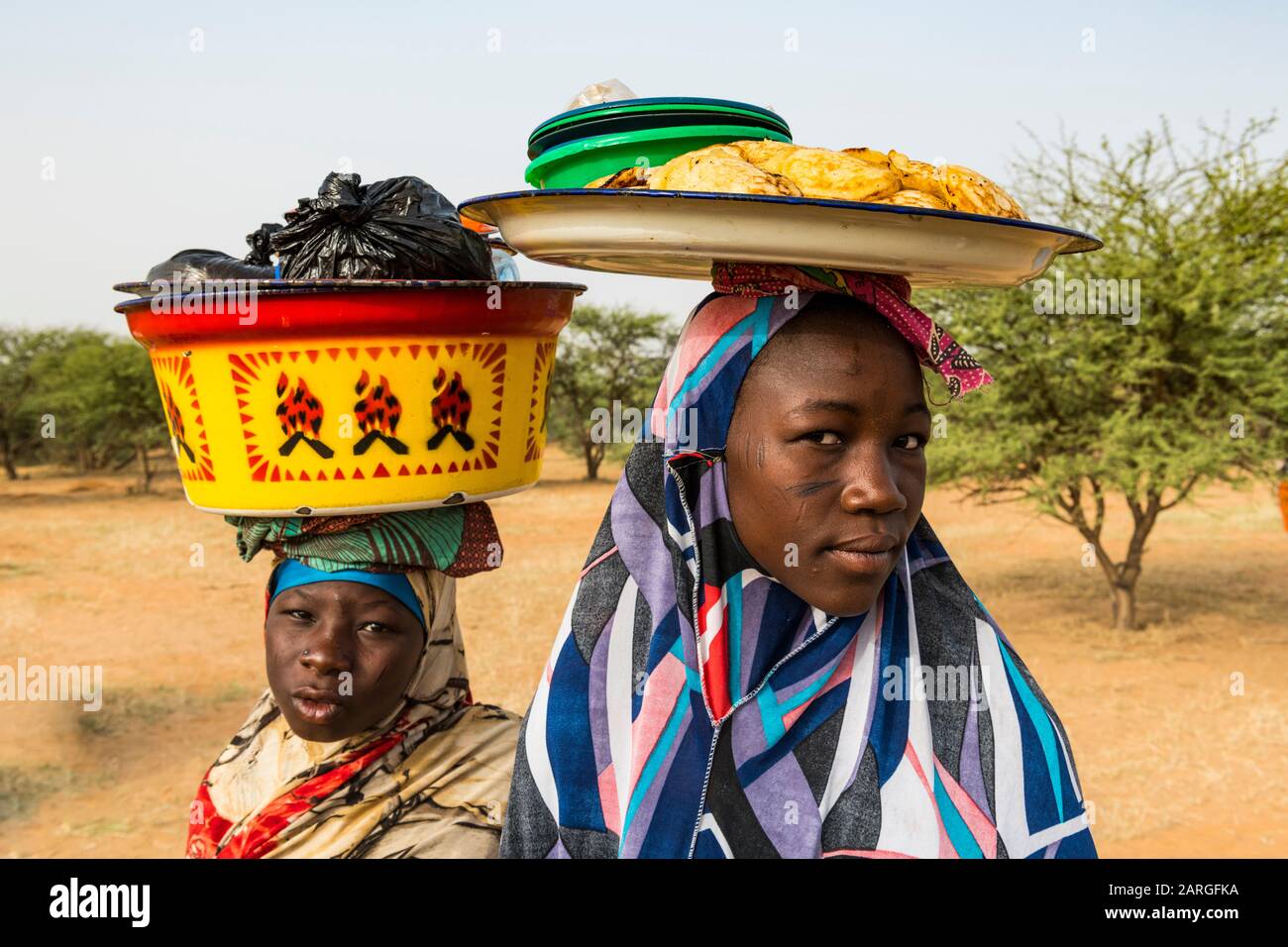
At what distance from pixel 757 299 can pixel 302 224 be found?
1.00 metres

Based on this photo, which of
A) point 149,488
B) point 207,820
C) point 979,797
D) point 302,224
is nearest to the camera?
point 979,797

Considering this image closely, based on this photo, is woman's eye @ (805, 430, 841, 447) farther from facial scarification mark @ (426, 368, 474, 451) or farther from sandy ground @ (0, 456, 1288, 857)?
sandy ground @ (0, 456, 1288, 857)

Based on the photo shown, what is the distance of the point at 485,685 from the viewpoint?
8711mm

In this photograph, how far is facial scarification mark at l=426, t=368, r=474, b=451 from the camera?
212 cm

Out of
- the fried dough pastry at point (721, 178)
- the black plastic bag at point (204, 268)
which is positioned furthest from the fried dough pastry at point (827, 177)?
the black plastic bag at point (204, 268)

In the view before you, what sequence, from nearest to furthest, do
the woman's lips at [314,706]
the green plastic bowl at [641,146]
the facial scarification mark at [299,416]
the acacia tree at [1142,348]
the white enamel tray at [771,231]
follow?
1. the white enamel tray at [771,231]
2. the green plastic bowl at [641,146]
3. the facial scarification mark at [299,416]
4. the woman's lips at [314,706]
5. the acacia tree at [1142,348]

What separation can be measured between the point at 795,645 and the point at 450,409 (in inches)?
32.4

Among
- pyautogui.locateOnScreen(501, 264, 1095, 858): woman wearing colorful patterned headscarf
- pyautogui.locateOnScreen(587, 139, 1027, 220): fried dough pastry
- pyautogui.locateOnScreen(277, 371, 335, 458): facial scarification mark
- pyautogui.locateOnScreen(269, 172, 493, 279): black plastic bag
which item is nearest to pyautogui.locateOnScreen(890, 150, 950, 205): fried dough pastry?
pyautogui.locateOnScreen(587, 139, 1027, 220): fried dough pastry

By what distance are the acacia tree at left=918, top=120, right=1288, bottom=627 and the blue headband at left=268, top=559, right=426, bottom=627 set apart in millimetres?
9333

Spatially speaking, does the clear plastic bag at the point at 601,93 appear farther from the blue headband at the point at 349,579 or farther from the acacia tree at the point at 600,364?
the acacia tree at the point at 600,364

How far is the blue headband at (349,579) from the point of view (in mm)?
2289

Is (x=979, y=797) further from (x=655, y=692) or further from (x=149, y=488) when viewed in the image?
(x=149, y=488)

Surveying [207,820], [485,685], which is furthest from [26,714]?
[207,820]

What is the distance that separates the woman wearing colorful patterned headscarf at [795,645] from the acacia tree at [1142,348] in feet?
31.1
